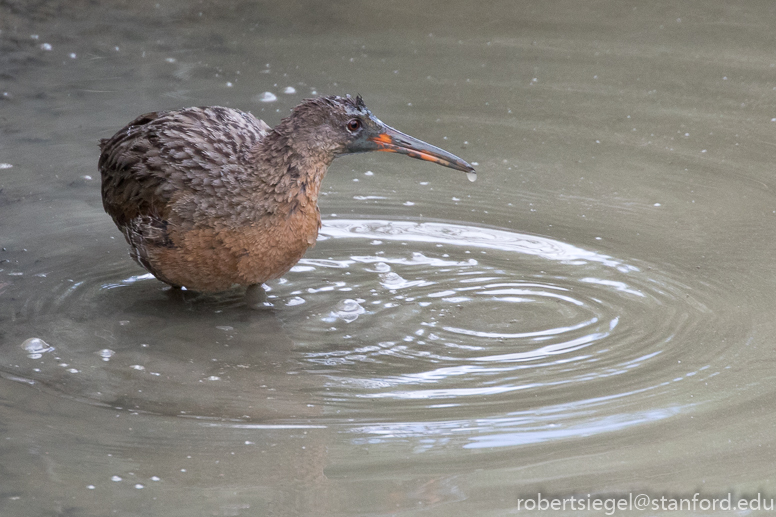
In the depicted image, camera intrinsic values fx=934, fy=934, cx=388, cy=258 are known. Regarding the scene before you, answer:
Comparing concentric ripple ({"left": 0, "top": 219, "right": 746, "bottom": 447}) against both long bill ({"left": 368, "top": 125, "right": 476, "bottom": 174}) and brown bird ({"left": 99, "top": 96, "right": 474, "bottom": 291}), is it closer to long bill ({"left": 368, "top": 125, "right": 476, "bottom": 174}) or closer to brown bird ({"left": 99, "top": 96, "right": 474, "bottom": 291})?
brown bird ({"left": 99, "top": 96, "right": 474, "bottom": 291})

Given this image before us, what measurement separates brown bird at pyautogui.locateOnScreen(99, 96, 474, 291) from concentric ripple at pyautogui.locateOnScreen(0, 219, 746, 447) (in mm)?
276

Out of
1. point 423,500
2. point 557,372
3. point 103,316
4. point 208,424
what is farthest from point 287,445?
point 103,316

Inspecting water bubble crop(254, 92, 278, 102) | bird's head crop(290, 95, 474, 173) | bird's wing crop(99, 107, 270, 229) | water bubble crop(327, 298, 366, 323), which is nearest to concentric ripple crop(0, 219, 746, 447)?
water bubble crop(327, 298, 366, 323)

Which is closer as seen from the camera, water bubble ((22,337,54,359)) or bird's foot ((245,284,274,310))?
water bubble ((22,337,54,359))

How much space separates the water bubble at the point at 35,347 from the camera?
3.44 meters

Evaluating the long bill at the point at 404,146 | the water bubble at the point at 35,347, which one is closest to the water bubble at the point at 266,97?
the long bill at the point at 404,146

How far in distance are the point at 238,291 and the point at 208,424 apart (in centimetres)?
117

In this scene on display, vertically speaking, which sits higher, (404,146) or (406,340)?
(404,146)

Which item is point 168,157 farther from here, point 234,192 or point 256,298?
point 256,298

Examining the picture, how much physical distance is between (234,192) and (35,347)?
94 centimetres

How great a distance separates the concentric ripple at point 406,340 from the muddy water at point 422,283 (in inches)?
0.5

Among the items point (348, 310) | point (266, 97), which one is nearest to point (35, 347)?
point (348, 310)

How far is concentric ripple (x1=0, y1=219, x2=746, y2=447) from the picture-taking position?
3.07 m

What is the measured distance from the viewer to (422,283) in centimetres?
402
